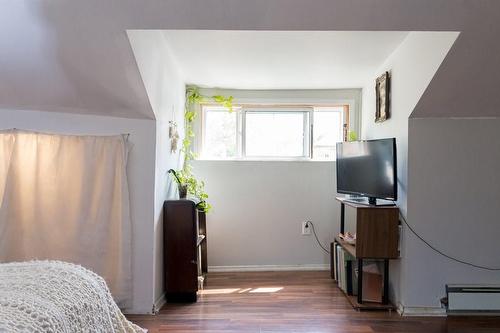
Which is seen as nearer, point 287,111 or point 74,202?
point 74,202

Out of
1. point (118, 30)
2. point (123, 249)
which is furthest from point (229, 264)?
point (118, 30)

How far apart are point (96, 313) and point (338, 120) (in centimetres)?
334

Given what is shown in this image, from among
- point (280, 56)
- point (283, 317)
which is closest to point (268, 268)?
point (283, 317)

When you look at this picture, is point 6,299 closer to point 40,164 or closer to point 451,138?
point 40,164

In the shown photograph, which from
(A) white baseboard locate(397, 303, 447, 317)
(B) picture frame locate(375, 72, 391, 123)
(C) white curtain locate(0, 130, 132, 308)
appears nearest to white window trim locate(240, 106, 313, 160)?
(B) picture frame locate(375, 72, 391, 123)

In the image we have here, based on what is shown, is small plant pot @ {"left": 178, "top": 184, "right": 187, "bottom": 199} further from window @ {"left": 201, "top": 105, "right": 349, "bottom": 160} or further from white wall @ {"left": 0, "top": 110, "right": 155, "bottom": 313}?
window @ {"left": 201, "top": 105, "right": 349, "bottom": 160}

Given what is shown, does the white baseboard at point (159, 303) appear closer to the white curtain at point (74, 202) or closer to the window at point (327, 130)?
the white curtain at point (74, 202)

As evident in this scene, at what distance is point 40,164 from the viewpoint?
2605 millimetres

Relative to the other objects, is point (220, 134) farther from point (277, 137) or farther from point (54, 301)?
point (54, 301)

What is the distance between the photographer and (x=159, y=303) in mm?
2799

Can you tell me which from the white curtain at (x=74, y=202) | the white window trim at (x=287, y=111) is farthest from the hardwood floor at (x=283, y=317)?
the white window trim at (x=287, y=111)

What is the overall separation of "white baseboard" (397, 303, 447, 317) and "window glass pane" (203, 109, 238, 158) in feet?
7.61

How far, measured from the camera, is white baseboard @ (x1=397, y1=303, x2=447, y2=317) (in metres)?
2.68

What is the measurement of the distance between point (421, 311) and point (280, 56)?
7.89 ft
